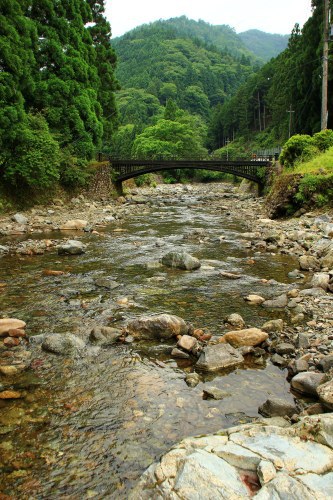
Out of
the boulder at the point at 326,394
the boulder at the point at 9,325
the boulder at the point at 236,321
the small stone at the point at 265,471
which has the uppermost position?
the small stone at the point at 265,471

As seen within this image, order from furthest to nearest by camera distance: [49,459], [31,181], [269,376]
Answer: [31,181] → [269,376] → [49,459]

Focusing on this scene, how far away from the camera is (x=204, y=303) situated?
367 inches

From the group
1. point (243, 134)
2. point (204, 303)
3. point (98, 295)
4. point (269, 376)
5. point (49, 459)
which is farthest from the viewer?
point (243, 134)

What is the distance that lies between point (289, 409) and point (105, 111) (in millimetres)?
39867

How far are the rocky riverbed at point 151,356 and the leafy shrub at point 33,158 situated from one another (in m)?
10.3

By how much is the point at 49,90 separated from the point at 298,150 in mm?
18483

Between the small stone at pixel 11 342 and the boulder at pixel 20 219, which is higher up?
the small stone at pixel 11 342

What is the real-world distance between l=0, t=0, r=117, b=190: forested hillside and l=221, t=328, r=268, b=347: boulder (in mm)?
18180

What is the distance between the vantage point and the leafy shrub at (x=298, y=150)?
82.1 feet

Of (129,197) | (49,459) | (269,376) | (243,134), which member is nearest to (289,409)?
(269,376)

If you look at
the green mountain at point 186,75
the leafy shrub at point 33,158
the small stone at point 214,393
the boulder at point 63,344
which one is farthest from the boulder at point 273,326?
the green mountain at point 186,75

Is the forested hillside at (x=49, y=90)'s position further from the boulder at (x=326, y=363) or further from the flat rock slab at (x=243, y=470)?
the flat rock slab at (x=243, y=470)

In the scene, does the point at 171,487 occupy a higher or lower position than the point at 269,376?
higher

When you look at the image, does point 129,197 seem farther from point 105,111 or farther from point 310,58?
point 310,58
